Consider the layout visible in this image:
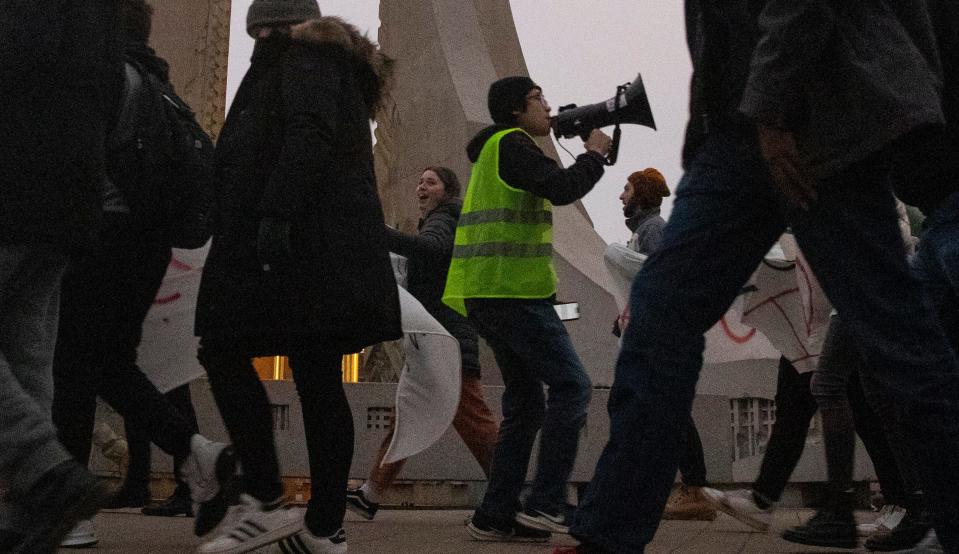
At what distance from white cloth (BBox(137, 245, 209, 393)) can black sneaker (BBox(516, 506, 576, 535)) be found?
4.36 feet

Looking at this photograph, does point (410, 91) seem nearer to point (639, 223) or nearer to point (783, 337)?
point (639, 223)

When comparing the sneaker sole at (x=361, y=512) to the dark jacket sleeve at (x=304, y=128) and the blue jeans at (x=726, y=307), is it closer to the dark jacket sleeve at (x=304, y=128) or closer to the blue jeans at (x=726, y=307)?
the dark jacket sleeve at (x=304, y=128)

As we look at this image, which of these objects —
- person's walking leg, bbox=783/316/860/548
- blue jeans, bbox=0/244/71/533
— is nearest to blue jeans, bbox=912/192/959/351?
person's walking leg, bbox=783/316/860/548

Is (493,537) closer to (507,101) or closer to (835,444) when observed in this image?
(835,444)

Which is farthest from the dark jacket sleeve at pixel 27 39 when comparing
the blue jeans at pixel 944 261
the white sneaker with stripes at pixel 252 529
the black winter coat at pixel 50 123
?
the blue jeans at pixel 944 261

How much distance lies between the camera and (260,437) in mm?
3873

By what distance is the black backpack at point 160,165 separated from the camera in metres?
4.29

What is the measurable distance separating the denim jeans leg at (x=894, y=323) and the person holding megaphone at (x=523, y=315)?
2204mm

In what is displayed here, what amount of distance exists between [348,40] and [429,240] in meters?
1.77

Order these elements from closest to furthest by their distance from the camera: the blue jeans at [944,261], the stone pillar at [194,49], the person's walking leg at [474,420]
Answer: the blue jeans at [944,261] < the person's walking leg at [474,420] < the stone pillar at [194,49]

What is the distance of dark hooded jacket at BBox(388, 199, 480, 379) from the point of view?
5633 millimetres

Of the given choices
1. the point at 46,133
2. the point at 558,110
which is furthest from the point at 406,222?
the point at 46,133

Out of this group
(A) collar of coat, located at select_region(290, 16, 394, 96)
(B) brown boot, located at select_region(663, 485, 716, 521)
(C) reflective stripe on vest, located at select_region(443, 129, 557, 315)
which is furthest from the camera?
(B) brown boot, located at select_region(663, 485, 716, 521)

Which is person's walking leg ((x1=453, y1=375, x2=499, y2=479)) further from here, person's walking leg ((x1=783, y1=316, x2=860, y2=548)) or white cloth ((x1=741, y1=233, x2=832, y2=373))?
person's walking leg ((x1=783, y1=316, x2=860, y2=548))
